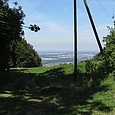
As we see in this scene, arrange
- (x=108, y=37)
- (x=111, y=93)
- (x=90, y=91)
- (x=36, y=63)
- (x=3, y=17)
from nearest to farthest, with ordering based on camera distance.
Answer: (x=111, y=93)
(x=90, y=91)
(x=108, y=37)
(x=3, y=17)
(x=36, y=63)

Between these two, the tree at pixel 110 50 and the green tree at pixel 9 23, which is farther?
the green tree at pixel 9 23

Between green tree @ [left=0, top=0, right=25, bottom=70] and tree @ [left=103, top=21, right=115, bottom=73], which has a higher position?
green tree @ [left=0, top=0, right=25, bottom=70]

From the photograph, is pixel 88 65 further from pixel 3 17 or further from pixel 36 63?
pixel 36 63

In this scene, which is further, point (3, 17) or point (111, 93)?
point (3, 17)

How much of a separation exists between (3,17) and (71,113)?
11542mm

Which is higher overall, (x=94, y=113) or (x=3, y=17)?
(x=3, y=17)

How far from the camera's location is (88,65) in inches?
727

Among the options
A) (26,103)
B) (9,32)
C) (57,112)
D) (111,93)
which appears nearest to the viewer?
(57,112)

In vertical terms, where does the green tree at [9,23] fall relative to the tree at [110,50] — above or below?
above

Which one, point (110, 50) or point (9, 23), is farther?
point (9, 23)

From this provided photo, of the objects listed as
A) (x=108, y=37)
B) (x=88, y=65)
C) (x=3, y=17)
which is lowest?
(x=88, y=65)

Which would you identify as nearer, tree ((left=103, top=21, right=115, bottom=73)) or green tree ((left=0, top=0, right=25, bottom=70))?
tree ((left=103, top=21, right=115, bottom=73))

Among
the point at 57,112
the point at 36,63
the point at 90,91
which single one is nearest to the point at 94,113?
the point at 57,112

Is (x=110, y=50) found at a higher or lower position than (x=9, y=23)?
lower
